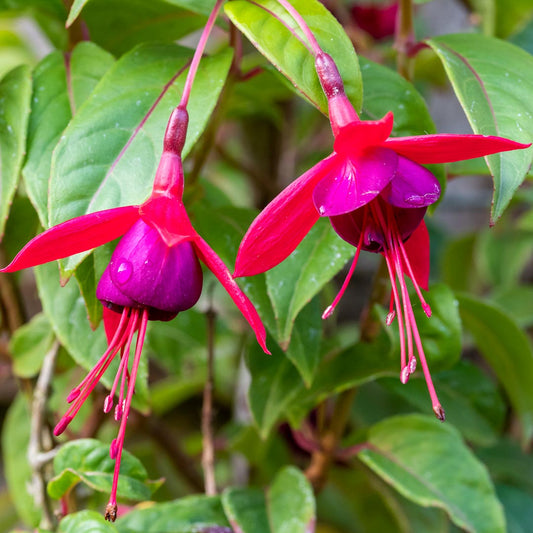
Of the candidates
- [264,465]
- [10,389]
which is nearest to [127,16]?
[264,465]

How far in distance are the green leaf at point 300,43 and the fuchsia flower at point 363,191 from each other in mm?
16

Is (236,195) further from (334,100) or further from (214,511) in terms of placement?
(334,100)

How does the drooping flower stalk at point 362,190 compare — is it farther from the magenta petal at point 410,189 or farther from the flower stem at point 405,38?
the flower stem at point 405,38

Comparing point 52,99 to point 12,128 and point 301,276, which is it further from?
point 301,276

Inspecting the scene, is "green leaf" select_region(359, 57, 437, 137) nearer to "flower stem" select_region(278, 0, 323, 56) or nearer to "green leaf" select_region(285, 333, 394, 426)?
"flower stem" select_region(278, 0, 323, 56)

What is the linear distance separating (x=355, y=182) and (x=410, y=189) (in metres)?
0.04

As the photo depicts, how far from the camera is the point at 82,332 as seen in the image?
56cm

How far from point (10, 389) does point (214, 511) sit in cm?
115

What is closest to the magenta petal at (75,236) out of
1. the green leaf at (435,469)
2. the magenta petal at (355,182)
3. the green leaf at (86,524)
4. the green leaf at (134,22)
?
the magenta petal at (355,182)

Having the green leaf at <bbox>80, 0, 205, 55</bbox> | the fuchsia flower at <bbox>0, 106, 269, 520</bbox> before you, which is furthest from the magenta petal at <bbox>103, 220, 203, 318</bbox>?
the green leaf at <bbox>80, 0, 205, 55</bbox>

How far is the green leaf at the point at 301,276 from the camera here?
1.65ft

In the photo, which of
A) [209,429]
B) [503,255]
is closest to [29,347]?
[209,429]

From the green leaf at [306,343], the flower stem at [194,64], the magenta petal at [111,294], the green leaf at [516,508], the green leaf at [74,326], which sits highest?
the flower stem at [194,64]

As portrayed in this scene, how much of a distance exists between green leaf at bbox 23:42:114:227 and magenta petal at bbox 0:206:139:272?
89 mm
